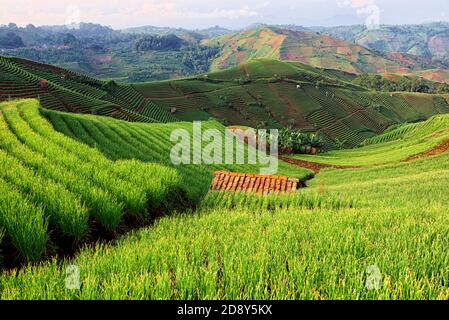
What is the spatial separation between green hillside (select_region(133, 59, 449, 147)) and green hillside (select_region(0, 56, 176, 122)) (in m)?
8.60

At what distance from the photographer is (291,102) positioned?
129m

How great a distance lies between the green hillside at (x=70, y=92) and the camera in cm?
7462

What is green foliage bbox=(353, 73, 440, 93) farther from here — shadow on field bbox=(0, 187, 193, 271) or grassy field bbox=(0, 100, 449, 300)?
grassy field bbox=(0, 100, 449, 300)

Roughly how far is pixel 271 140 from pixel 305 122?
69.1 m

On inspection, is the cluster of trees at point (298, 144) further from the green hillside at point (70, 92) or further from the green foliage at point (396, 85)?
the green foliage at point (396, 85)

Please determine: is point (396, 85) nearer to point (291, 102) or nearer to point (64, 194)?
point (291, 102)

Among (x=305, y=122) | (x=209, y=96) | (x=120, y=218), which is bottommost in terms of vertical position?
(x=305, y=122)

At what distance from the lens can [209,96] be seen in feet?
414

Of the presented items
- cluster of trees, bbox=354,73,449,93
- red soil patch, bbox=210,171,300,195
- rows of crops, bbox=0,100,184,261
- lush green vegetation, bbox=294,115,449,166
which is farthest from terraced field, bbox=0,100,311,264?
cluster of trees, bbox=354,73,449,93

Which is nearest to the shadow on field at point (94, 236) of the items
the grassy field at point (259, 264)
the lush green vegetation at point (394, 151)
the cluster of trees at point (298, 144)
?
the grassy field at point (259, 264)

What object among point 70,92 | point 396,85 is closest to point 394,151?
point 70,92
